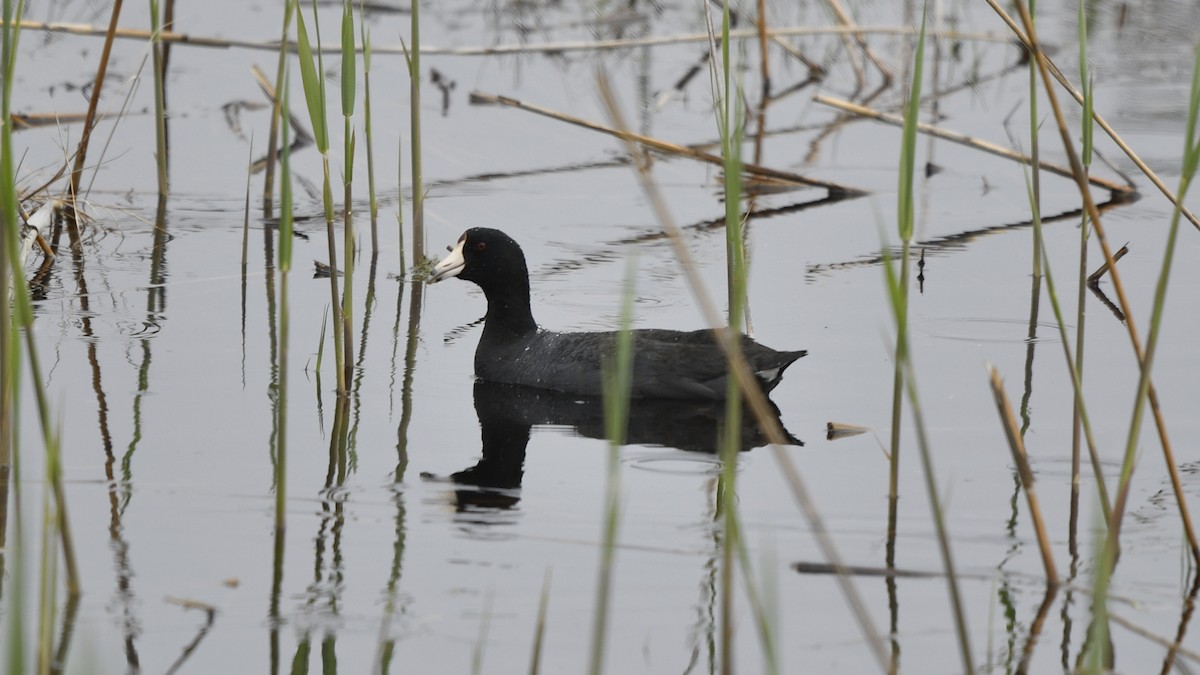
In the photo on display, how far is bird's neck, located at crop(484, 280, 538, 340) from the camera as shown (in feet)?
20.2

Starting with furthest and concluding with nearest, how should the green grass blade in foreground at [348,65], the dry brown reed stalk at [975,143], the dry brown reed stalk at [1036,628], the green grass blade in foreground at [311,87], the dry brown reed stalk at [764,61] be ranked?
1. the dry brown reed stalk at [764,61]
2. the dry brown reed stalk at [975,143]
3. the green grass blade in foreground at [348,65]
4. the green grass blade in foreground at [311,87]
5. the dry brown reed stalk at [1036,628]

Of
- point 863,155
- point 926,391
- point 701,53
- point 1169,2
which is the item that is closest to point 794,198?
point 863,155

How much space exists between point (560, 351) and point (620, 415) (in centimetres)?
355

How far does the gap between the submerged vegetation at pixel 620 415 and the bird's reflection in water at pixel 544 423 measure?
2cm

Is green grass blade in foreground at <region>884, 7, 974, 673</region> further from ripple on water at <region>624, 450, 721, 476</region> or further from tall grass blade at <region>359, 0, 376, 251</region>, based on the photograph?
tall grass blade at <region>359, 0, 376, 251</region>

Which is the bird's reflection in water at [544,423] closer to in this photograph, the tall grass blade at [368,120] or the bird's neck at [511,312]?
the bird's neck at [511,312]

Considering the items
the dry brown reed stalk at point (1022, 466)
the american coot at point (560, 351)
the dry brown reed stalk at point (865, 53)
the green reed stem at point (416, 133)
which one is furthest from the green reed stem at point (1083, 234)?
the dry brown reed stalk at point (865, 53)

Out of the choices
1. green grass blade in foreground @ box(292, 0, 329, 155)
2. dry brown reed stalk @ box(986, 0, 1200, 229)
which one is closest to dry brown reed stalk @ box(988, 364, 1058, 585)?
dry brown reed stalk @ box(986, 0, 1200, 229)

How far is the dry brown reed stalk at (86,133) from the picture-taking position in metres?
6.27

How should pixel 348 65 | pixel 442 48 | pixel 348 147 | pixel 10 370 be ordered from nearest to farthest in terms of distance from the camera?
pixel 10 370, pixel 348 65, pixel 348 147, pixel 442 48

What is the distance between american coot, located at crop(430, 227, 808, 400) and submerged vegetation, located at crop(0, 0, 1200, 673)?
0.14m

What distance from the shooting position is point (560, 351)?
5.90 metres

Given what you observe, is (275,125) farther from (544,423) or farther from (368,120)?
(544,423)

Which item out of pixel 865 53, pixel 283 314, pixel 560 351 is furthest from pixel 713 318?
pixel 865 53
